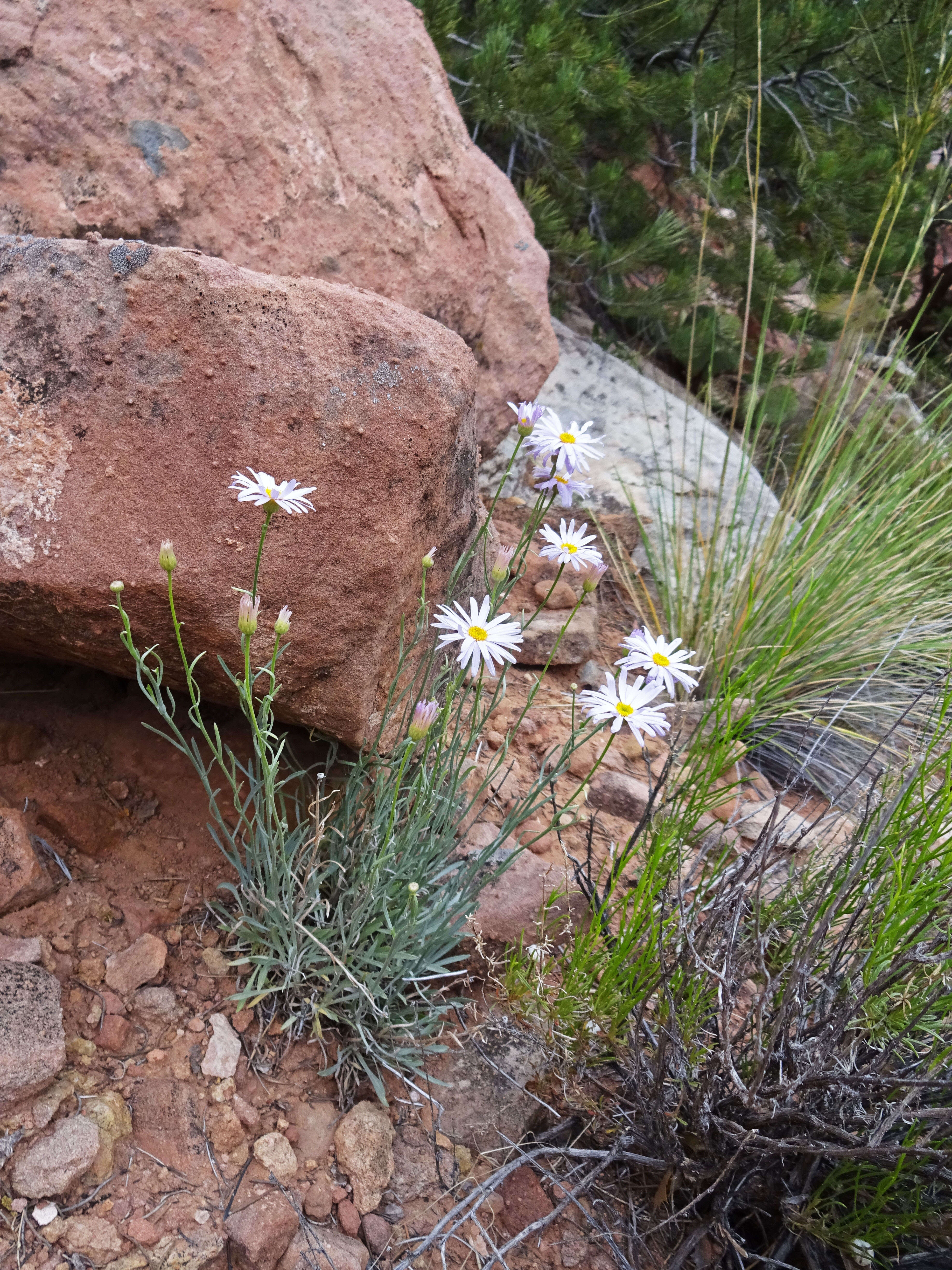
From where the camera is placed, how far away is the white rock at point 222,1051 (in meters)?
1.61

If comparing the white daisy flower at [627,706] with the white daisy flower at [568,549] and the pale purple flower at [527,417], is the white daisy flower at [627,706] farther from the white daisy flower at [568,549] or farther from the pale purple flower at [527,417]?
the pale purple flower at [527,417]

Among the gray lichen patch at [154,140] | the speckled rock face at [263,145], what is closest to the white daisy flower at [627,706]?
the speckled rock face at [263,145]

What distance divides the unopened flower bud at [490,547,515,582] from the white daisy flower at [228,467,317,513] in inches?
12.7

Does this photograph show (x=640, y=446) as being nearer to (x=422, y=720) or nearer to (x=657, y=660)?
(x=657, y=660)

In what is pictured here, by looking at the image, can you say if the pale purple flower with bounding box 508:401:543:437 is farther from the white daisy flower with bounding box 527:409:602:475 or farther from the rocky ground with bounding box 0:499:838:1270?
the rocky ground with bounding box 0:499:838:1270

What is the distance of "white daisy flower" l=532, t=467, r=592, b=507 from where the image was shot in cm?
184

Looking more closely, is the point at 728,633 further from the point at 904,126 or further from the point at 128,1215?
the point at 128,1215

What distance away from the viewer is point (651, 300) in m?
3.94

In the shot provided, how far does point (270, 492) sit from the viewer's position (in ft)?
4.59

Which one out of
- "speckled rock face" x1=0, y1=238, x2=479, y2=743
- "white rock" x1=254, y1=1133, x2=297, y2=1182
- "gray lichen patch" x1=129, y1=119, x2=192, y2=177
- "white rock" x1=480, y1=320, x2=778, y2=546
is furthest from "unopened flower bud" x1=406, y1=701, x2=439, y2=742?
"white rock" x1=480, y1=320, x2=778, y2=546

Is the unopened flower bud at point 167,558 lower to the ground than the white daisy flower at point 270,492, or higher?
lower

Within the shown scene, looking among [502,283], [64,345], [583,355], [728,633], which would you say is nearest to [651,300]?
[583,355]

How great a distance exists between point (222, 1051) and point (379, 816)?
0.46 m

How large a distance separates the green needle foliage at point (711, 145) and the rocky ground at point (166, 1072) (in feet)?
8.86
